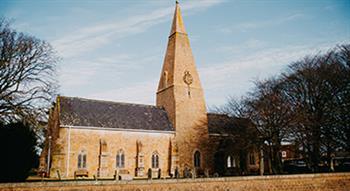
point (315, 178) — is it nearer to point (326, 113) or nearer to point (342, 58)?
point (326, 113)

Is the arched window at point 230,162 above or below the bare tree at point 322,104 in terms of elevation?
below

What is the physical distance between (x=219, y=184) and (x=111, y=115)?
18.8m

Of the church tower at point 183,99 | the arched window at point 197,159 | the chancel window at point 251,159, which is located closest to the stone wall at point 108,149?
the church tower at point 183,99

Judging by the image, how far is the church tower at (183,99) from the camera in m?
38.4

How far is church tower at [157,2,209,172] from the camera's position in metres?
38.4

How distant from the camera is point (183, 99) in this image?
131ft

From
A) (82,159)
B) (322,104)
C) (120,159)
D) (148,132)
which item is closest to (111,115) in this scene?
(148,132)

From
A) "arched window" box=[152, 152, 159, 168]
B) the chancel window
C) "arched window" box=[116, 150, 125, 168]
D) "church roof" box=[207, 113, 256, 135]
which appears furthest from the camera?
the chancel window

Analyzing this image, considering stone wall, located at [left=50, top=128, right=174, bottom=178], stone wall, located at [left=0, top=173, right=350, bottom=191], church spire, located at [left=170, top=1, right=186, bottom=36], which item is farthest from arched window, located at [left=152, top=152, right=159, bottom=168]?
church spire, located at [left=170, top=1, right=186, bottom=36]

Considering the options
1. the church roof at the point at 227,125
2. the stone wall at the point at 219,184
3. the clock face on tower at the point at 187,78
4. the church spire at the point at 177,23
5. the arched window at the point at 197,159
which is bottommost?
the stone wall at the point at 219,184

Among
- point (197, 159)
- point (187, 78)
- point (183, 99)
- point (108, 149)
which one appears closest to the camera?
point (108, 149)

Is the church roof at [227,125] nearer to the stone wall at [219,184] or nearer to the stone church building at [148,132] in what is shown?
the stone church building at [148,132]

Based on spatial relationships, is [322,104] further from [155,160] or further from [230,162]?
[155,160]

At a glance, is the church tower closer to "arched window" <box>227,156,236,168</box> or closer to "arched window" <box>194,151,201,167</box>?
"arched window" <box>194,151,201,167</box>
